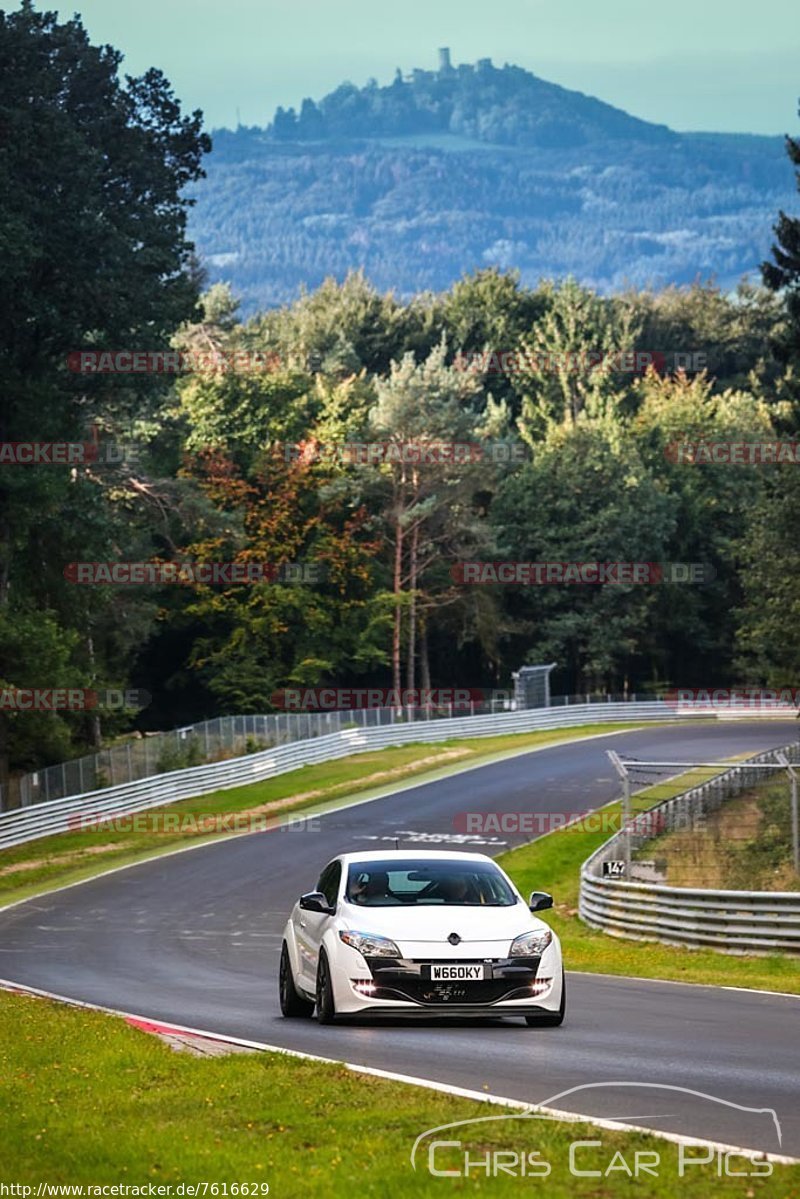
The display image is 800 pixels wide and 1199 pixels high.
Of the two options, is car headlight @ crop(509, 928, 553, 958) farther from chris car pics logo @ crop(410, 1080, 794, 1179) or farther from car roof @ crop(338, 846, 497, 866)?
chris car pics logo @ crop(410, 1080, 794, 1179)

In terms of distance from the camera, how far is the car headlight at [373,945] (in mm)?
15352

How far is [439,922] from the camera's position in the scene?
15547mm

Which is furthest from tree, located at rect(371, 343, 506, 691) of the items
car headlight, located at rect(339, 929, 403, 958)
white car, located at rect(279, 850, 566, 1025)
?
car headlight, located at rect(339, 929, 403, 958)

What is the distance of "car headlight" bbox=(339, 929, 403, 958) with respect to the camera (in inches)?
604

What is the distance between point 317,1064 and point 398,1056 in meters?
1.13

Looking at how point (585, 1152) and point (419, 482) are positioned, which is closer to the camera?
point (585, 1152)

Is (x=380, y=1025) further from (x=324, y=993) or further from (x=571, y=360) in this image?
(x=571, y=360)

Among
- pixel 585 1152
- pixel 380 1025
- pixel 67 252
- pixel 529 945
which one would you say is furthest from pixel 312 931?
pixel 67 252

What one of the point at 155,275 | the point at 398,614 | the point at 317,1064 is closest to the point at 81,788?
the point at 155,275

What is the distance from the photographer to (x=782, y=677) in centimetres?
5166

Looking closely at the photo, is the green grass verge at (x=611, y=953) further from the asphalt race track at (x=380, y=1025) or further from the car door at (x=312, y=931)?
the car door at (x=312, y=931)

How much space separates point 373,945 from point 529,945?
128cm

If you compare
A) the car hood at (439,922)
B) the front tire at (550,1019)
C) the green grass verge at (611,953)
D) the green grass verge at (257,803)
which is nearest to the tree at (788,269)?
the green grass verge at (611,953)

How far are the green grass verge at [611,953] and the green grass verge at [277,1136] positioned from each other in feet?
32.0
